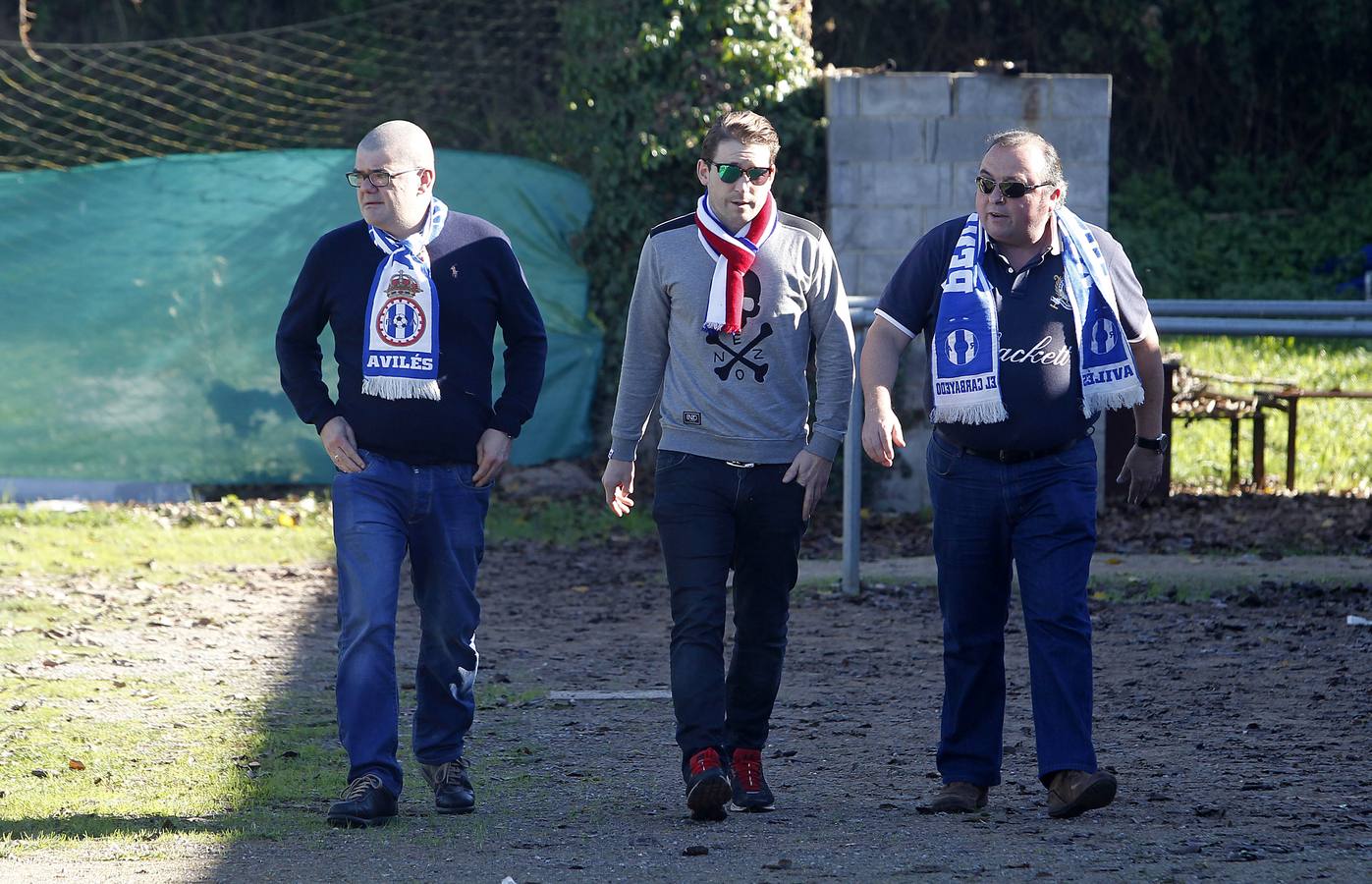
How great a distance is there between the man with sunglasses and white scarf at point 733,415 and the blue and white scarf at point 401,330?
0.55 metres

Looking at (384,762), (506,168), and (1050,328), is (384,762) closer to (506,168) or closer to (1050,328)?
(1050,328)

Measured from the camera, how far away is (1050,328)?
475 cm

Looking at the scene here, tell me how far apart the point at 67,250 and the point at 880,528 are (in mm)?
5593

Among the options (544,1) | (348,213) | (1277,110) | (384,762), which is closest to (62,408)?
(348,213)

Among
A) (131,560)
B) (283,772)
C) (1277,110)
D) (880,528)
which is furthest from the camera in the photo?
(1277,110)

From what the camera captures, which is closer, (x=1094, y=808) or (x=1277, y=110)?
(x=1094, y=808)

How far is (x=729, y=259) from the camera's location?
15.6 feet

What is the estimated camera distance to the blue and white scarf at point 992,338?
468 centimetres

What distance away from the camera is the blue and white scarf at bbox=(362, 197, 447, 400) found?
4781 millimetres

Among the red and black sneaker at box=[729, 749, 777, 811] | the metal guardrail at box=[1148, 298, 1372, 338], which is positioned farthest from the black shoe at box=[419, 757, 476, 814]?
the metal guardrail at box=[1148, 298, 1372, 338]

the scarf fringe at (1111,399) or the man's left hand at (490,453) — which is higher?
the scarf fringe at (1111,399)

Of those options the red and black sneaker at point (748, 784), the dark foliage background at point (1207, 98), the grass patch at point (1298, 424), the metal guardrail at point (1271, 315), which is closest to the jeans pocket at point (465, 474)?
the red and black sneaker at point (748, 784)

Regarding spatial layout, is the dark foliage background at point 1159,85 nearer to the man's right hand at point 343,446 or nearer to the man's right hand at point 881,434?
the man's right hand at point 343,446

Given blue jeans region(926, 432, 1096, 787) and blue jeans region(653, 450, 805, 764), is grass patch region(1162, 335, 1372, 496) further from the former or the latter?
blue jeans region(653, 450, 805, 764)
